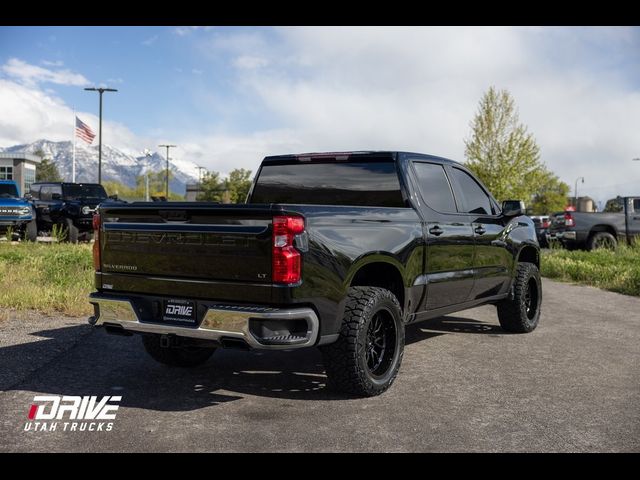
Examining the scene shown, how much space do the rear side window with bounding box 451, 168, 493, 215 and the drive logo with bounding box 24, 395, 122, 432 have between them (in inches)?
156

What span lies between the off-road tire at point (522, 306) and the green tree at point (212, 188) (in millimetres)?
57142

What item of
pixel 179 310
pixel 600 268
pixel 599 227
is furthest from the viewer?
pixel 599 227

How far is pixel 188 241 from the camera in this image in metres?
4.98

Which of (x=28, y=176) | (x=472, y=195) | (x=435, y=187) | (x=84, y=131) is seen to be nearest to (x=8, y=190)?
(x=472, y=195)

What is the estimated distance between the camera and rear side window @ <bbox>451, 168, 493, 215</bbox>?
725cm

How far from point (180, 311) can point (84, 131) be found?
43.4 meters

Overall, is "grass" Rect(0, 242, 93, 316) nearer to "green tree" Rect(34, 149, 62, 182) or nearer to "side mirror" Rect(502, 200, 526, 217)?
"side mirror" Rect(502, 200, 526, 217)

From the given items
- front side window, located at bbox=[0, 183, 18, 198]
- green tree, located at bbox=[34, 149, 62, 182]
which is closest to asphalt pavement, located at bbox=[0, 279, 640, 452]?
front side window, located at bbox=[0, 183, 18, 198]

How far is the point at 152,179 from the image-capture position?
13075 centimetres

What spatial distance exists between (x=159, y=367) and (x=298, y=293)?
229 cm

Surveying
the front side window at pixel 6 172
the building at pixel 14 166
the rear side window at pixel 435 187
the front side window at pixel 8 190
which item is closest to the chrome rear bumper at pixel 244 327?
the rear side window at pixel 435 187

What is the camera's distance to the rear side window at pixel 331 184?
6277 millimetres

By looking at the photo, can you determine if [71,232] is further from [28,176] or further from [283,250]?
A: [28,176]
